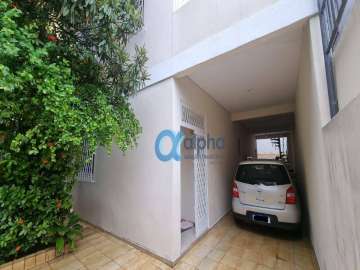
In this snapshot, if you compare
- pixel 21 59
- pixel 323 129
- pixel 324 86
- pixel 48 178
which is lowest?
pixel 48 178

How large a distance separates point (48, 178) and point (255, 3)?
11.8 ft

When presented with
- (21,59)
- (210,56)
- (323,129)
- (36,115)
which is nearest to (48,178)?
(36,115)

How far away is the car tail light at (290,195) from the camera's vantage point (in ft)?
9.36

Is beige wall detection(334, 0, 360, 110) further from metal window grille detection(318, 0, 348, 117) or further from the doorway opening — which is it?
the doorway opening

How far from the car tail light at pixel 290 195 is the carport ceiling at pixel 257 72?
6.33ft

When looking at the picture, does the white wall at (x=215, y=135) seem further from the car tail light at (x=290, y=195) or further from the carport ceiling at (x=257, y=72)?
the car tail light at (x=290, y=195)

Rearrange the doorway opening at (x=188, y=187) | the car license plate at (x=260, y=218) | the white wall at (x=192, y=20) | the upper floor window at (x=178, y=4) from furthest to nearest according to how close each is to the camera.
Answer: the doorway opening at (x=188, y=187)
the car license plate at (x=260, y=218)
the upper floor window at (x=178, y=4)
the white wall at (x=192, y=20)

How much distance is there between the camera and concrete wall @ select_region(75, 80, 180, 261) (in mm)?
2408

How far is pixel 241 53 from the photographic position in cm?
221

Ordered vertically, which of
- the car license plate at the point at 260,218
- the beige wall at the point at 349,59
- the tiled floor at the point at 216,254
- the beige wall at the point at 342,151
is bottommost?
the tiled floor at the point at 216,254

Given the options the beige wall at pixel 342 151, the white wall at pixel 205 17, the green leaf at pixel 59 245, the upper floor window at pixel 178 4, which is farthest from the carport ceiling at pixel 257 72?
the green leaf at pixel 59 245

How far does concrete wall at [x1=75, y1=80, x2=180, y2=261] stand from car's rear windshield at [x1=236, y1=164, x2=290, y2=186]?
1.69 metres

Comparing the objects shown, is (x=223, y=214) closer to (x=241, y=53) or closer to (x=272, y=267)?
(x=272, y=267)

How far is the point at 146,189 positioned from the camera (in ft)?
8.84
